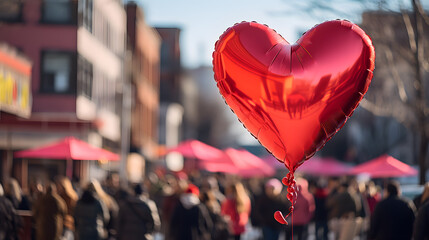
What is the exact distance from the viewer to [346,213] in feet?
59.9

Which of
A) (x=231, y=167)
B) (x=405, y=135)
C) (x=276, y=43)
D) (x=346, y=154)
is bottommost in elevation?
(x=346, y=154)

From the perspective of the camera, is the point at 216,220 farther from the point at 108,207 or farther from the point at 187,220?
the point at 108,207

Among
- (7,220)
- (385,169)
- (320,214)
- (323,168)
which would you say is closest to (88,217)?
(7,220)

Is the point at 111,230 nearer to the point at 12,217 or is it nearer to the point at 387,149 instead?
the point at 12,217

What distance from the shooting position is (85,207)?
14.8 meters

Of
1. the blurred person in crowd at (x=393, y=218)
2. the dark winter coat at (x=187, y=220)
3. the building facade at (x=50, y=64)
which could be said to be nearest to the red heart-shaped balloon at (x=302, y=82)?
the blurred person in crowd at (x=393, y=218)

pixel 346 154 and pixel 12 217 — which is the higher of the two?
pixel 12 217

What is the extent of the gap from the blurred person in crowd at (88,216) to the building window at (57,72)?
24712 mm

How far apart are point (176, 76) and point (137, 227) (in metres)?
67.9

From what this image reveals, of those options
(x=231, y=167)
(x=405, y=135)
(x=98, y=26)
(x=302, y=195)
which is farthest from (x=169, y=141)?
(x=302, y=195)

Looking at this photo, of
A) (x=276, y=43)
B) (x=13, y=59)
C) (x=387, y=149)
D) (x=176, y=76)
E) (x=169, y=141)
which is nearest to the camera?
(x=276, y=43)

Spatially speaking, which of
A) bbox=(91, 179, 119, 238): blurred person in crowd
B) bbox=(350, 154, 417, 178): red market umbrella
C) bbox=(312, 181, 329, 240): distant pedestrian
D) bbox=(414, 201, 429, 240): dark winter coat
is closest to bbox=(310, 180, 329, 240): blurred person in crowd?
bbox=(312, 181, 329, 240): distant pedestrian

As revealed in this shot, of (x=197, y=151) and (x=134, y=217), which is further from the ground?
(x=134, y=217)

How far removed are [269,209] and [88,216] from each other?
420 centimetres
